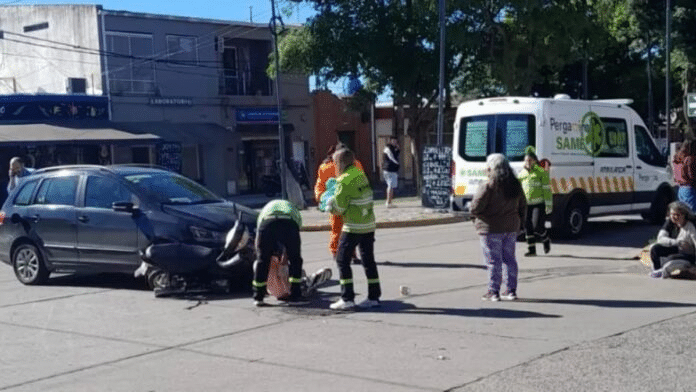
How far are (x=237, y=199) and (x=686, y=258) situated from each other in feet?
95.6

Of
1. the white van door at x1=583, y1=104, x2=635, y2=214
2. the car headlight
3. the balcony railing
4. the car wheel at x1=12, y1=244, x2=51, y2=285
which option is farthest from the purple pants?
the balcony railing

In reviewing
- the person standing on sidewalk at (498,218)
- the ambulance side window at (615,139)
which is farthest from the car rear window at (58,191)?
the ambulance side window at (615,139)

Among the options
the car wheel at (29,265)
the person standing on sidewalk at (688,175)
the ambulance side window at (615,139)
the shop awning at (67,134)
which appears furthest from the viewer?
A: the shop awning at (67,134)

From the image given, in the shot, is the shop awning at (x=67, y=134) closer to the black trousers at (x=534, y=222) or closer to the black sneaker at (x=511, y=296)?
the black trousers at (x=534, y=222)

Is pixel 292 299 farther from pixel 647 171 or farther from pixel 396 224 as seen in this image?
pixel 647 171

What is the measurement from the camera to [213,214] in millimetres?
11859

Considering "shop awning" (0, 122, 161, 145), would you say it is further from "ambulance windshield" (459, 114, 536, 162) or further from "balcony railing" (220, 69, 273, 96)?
"ambulance windshield" (459, 114, 536, 162)

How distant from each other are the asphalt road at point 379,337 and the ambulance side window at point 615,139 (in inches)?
192

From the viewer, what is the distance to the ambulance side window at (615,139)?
17.7m

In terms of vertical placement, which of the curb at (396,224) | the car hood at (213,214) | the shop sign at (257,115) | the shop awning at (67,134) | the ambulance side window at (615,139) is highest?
the shop sign at (257,115)

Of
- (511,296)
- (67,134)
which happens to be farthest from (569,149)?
(67,134)

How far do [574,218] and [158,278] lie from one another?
27.0ft

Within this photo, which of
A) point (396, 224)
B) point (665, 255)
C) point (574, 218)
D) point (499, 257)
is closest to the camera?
point (499, 257)

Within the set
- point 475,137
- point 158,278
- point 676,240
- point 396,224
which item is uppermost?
point 475,137
